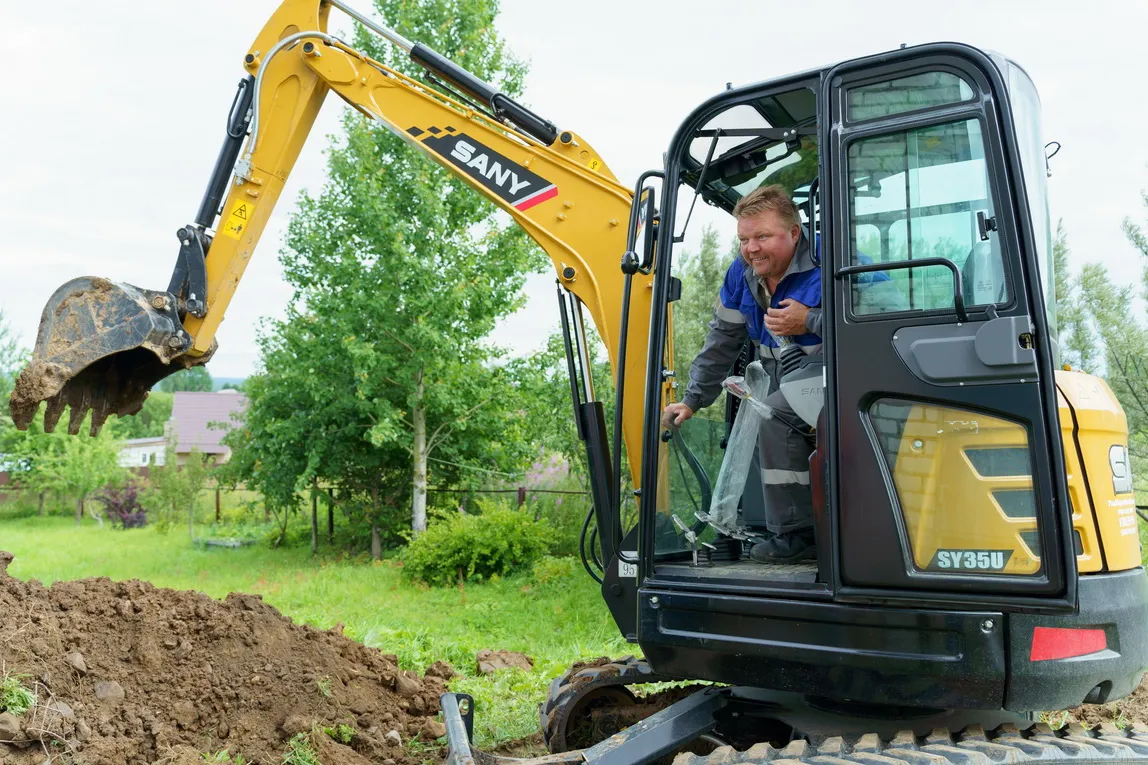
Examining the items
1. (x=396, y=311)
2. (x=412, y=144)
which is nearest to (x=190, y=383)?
(x=396, y=311)

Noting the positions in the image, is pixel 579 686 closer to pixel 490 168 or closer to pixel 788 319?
pixel 788 319

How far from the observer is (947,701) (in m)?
2.90

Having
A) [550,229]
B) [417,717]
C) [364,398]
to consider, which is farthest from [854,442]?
[364,398]

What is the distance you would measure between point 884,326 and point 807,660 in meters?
1.11

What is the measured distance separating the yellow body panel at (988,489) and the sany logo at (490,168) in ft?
7.50

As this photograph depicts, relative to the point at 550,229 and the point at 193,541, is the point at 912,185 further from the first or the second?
the point at 193,541

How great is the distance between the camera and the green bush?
41.5ft

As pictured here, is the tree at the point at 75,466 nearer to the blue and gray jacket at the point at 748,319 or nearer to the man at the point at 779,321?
the blue and gray jacket at the point at 748,319

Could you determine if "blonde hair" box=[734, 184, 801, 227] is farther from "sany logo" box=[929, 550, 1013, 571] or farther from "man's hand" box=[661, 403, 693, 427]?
"sany logo" box=[929, 550, 1013, 571]

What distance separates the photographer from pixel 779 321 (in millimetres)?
3449

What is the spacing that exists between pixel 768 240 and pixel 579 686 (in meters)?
2.37

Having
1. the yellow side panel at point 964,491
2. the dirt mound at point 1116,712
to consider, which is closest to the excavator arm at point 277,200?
the yellow side panel at point 964,491

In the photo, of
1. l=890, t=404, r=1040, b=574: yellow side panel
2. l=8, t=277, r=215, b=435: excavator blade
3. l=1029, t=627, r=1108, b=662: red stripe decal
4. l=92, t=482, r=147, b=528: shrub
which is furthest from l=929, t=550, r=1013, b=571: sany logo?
l=92, t=482, r=147, b=528: shrub

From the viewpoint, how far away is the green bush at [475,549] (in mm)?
12641
